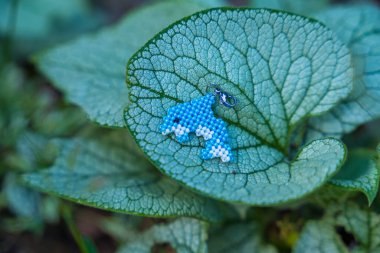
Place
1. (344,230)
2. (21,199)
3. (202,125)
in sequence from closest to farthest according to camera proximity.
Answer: (202,125)
(344,230)
(21,199)

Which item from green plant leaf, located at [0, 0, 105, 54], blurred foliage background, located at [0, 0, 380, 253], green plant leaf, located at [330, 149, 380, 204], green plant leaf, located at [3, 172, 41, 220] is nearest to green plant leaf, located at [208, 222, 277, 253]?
blurred foliage background, located at [0, 0, 380, 253]

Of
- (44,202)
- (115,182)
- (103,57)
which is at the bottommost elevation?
(44,202)

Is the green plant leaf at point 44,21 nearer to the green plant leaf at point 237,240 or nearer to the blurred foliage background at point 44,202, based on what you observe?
the blurred foliage background at point 44,202

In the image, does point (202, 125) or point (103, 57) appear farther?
point (103, 57)

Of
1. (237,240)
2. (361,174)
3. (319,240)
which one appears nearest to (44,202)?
(237,240)

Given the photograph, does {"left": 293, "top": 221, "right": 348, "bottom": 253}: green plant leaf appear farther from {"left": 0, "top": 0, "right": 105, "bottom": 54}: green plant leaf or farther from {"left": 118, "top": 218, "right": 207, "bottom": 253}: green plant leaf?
{"left": 0, "top": 0, "right": 105, "bottom": 54}: green plant leaf

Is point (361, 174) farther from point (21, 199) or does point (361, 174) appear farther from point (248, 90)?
point (21, 199)

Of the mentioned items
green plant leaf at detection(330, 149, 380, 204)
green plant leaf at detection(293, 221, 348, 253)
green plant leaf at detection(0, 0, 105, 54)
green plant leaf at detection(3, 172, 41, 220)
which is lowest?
green plant leaf at detection(3, 172, 41, 220)
